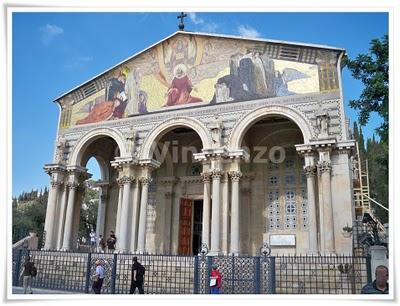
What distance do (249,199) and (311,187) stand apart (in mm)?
4292

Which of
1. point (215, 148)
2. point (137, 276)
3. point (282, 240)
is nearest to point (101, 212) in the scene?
point (215, 148)

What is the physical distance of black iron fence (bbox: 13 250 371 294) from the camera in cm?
1142

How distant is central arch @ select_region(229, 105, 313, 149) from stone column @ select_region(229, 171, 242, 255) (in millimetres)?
1265

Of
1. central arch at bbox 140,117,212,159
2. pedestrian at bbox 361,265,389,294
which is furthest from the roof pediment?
pedestrian at bbox 361,265,389,294

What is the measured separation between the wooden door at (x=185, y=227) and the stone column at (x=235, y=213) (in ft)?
13.9

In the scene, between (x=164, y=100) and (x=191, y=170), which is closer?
(x=164, y=100)

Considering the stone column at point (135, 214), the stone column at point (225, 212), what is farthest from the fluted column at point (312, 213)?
the stone column at point (135, 214)

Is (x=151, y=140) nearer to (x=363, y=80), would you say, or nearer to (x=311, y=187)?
(x=311, y=187)

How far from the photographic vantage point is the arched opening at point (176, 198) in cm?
2000

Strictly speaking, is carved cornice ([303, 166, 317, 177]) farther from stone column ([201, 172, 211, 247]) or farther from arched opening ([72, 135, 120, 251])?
arched opening ([72, 135, 120, 251])

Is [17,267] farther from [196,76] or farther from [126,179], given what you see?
[196,76]
